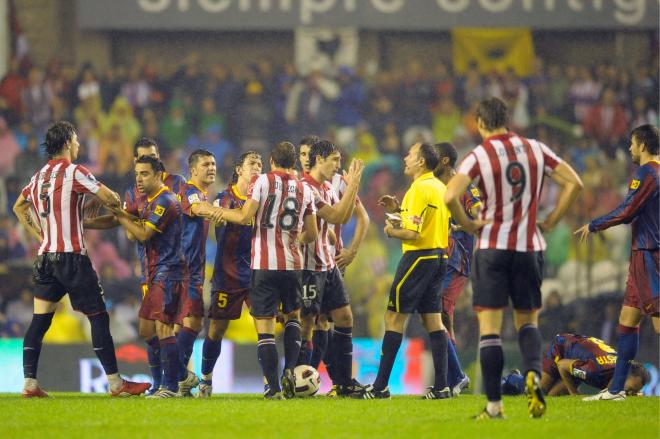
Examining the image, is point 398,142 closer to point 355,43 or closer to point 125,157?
point 355,43

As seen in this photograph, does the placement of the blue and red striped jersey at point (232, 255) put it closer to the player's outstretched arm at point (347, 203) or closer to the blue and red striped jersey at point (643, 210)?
the player's outstretched arm at point (347, 203)

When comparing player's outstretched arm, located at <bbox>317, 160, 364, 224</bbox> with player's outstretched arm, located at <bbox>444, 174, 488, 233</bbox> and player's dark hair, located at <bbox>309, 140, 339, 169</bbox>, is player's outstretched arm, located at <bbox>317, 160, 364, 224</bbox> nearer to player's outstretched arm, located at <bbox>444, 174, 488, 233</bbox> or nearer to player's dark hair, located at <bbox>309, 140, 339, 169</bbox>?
→ player's dark hair, located at <bbox>309, 140, 339, 169</bbox>

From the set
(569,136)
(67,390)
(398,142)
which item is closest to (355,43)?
(398,142)

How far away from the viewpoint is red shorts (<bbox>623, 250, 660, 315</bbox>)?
8.40m

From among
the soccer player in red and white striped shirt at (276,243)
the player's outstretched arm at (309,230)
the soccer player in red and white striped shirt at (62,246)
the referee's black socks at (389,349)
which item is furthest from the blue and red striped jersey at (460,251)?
the soccer player in red and white striped shirt at (62,246)

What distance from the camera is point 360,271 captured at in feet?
55.6

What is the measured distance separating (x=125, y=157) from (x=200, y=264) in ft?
28.6

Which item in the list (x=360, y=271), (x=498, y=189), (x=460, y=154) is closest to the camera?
(x=498, y=189)

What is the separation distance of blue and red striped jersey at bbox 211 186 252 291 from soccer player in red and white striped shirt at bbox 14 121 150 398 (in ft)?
3.49

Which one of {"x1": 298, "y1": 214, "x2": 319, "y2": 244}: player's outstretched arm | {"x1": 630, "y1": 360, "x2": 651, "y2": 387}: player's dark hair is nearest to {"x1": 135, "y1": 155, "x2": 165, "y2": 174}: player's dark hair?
{"x1": 298, "y1": 214, "x2": 319, "y2": 244}: player's outstretched arm

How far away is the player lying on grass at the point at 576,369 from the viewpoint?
9484mm

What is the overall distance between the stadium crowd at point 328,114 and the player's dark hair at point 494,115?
10130 millimetres

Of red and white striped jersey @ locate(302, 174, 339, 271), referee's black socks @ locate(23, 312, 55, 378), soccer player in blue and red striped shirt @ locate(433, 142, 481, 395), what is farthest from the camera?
soccer player in blue and red striped shirt @ locate(433, 142, 481, 395)

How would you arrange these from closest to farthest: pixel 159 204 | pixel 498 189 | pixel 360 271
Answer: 1. pixel 498 189
2. pixel 159 204
3. pixel 360 271
